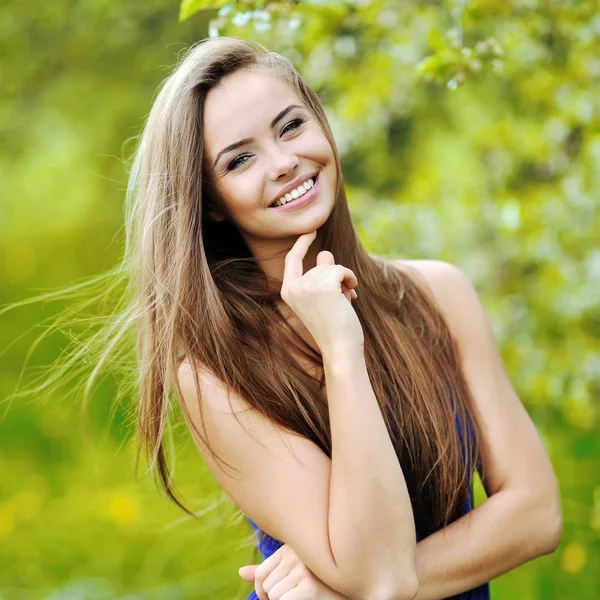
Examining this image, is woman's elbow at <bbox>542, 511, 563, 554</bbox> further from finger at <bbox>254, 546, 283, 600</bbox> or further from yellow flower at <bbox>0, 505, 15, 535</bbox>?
yellow flower at <bbox>0, 505, 15, 535</bbox>

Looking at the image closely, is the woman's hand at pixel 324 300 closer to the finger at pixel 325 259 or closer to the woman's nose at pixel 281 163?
the finger at pixel 325 259

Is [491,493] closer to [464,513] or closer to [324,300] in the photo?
[464,513]

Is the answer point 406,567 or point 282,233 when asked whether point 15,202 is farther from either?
point 406,567

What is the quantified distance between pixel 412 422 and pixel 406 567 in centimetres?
34

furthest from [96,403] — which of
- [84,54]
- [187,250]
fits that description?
[187,250]

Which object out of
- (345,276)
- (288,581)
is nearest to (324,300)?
(345,276)

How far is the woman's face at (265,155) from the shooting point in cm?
175

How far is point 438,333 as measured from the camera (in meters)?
1.97

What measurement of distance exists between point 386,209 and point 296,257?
160cm

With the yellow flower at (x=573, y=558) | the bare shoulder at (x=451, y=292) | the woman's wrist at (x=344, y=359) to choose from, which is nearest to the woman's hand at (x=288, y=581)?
the woman's wrist at (x=344, y=359)

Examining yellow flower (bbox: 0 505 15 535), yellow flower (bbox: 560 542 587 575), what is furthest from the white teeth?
yellow flower (bbox: 0 505 15 535)

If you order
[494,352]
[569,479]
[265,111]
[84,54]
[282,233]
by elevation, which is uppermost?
[265,111]

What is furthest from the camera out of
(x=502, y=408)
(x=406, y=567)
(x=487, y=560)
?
(x=502, y=408)

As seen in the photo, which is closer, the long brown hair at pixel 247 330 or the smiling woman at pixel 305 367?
the smiling woman at pixel 305 367
